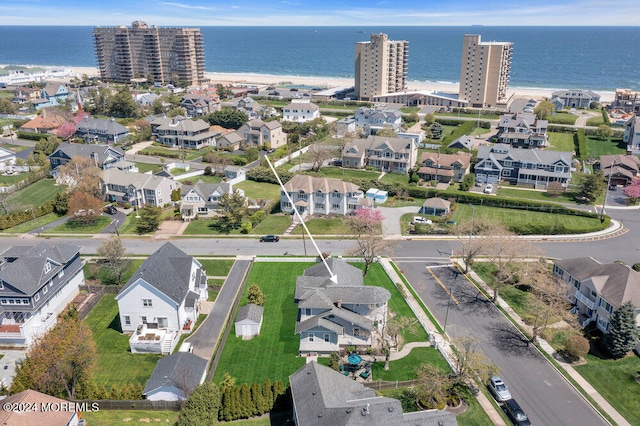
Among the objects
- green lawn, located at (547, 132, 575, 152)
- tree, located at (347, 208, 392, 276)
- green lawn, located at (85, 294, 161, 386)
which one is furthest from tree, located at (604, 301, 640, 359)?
green lawn, located at (547, 132, 575, 152)

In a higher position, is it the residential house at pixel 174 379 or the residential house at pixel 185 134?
the residential house at pixel 185 134

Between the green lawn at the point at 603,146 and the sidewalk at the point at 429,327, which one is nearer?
the sidewalk at the point at 429,327

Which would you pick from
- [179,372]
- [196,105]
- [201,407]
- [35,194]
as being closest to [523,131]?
[196,105]

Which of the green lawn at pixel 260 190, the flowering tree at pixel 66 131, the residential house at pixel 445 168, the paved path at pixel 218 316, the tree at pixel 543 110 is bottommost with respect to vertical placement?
the paved path at pixel 218 316

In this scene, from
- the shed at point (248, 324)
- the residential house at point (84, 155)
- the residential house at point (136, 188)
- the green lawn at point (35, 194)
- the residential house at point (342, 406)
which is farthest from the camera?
the residential house at point (84, 155)

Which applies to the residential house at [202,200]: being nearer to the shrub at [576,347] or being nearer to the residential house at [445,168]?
the residential house at [445,168]

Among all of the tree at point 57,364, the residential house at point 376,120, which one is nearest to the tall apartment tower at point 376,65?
the residential house at point 376,120

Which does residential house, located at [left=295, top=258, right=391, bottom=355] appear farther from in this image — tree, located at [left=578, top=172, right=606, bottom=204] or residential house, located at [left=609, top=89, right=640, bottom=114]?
residential house, located at [left=609, top=89, right=640, bottom=114]

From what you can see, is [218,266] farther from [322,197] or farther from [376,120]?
[376,120]
